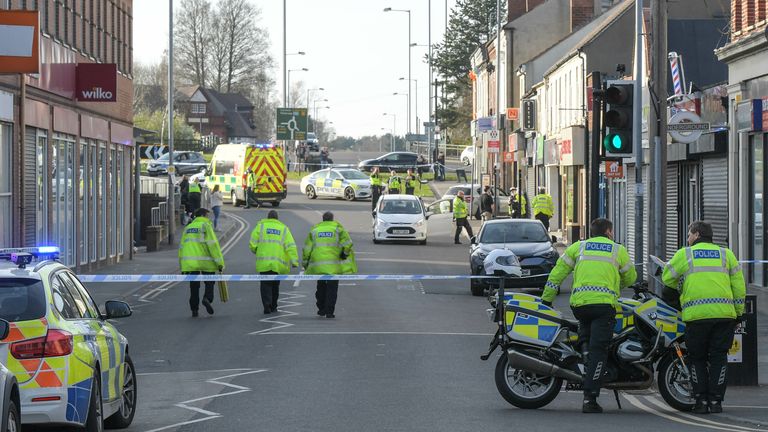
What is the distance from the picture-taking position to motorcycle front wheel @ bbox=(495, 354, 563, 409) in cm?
1188

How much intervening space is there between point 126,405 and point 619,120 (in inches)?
327

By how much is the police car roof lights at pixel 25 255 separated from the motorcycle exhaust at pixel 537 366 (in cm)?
412

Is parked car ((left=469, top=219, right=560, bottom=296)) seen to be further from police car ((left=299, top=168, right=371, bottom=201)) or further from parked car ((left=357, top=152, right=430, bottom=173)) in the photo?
parked car ((left=357, top=152, right=430, bottom=173))

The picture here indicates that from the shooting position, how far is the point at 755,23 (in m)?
23.7

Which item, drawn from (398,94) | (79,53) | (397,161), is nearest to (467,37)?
(398,94)

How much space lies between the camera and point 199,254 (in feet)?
69.6

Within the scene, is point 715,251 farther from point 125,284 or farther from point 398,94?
point 398,94

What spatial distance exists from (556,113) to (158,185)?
52.2 ft

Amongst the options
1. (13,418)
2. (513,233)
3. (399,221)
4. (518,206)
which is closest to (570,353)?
(13,418)

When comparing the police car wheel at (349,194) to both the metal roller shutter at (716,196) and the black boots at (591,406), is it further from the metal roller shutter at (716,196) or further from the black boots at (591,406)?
the black boots at (591,406)

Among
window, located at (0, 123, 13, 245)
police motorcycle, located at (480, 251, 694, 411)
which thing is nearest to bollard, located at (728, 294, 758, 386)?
police motorcycle, located at (480, 251, 694, 411)

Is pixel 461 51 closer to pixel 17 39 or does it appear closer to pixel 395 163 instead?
pixel 395 163

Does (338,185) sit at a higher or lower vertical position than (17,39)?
lower

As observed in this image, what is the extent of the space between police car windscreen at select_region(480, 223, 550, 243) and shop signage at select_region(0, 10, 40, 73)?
9870mm
